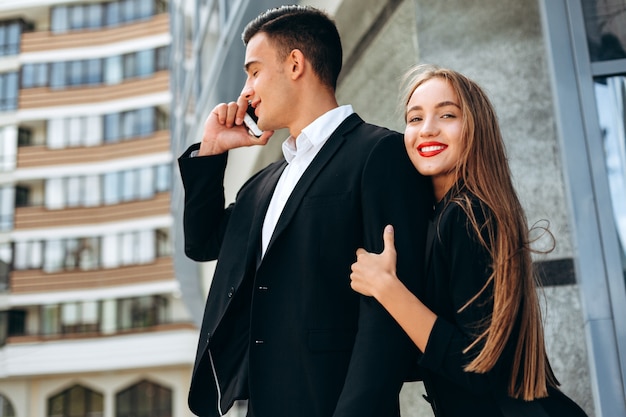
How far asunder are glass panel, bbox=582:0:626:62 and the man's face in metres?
1.80

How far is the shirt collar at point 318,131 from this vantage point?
9.23ft

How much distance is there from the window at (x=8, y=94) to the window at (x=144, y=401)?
1420 cm

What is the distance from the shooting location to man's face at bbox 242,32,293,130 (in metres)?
2.91

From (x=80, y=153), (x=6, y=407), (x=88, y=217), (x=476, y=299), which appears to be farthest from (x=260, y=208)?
(x=80, y=153)

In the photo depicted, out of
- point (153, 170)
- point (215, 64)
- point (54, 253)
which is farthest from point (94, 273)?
point (215, 64)

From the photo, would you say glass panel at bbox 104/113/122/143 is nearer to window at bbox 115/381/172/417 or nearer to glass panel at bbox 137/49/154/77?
glass panel at bbox 137/49/154/77

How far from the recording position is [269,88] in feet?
9.54

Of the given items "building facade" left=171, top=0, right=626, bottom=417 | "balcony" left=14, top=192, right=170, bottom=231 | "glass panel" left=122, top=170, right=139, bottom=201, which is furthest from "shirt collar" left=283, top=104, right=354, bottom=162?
"glass panel" left=122, top=170, right=139, bottom=201

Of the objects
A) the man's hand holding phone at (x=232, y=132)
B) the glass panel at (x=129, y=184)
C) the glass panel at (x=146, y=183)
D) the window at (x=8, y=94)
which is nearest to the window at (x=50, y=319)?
the glass panel at (x=129, y=184)

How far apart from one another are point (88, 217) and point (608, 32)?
1384 inches

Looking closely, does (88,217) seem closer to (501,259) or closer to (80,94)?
(80,94)

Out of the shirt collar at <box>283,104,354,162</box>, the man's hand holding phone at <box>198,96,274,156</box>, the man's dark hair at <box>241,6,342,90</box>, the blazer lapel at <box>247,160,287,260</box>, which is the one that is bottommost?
the blazer lapel at <box>247,160,287,260</box>

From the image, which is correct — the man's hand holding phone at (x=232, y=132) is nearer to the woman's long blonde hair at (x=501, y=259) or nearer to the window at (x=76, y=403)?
the woman's long blonde hair at (x=501, y=259)

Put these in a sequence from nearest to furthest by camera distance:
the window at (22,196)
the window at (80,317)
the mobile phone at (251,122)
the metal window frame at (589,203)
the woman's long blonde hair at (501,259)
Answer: the woman's long blonde hair at (501,259) < the mobile phone at (251,122) < the metal window frame at (589,203) < the window at (80,317) < the window at (22,196)
